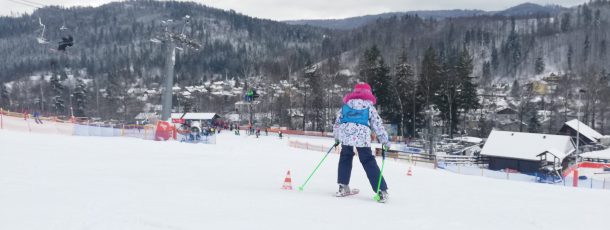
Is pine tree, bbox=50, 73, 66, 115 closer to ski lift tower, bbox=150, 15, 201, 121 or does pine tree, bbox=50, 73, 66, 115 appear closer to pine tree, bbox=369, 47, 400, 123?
pine tree, bbox=369, 47, 400, 123

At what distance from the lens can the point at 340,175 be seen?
679cm

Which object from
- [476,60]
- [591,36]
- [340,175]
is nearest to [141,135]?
[340,175]

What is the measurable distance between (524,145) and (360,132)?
4055 centimetres

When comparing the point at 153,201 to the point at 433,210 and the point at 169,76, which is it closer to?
the point at 433,210

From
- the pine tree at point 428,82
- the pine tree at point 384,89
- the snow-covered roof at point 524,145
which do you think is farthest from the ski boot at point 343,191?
the pine tree at point 428,82

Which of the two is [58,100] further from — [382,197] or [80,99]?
[382,197]

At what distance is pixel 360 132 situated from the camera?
6.58 meters

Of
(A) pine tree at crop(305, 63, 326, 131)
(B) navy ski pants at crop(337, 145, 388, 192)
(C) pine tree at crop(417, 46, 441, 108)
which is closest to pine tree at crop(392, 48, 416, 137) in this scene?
(C) pine tree at crop(417, 46, 441, 108)

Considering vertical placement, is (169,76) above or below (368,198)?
above

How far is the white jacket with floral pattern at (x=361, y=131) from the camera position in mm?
6559

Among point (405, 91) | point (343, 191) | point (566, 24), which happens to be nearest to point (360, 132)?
point (343, 191)

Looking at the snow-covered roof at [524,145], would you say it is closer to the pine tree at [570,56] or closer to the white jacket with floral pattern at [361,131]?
the white jacket with floral pattern at [361,131]

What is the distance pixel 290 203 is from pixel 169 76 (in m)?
23.9

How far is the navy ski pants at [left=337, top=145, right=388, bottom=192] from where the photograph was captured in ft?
21.3
